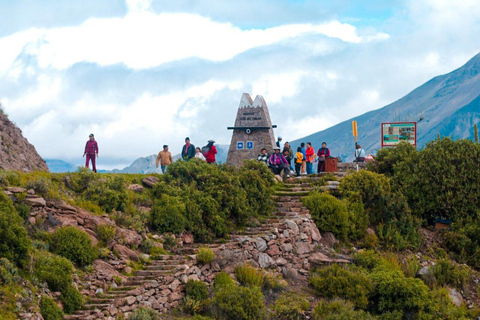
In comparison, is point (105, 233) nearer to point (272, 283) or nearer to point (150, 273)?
point (150, 273)

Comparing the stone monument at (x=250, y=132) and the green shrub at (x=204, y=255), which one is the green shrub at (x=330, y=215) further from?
the stone monument at (x=250, y=132)

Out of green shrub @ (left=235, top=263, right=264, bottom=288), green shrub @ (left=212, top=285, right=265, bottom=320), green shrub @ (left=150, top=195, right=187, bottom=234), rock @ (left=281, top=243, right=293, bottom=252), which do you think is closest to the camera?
green shrub @ (left=212, top=285, right=265, bottom=320)

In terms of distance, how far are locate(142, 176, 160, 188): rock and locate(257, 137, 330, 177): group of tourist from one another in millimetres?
8004

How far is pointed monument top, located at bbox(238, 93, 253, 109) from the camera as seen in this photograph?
38781 millimetres

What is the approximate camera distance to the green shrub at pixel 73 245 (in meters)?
17.5

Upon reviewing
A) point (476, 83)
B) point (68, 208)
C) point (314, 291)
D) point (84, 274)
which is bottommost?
point (314, 291)

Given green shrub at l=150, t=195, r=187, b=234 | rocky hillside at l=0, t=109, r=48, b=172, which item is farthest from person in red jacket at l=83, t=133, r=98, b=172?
green shrub at l=150, t=195, r=187, b=234

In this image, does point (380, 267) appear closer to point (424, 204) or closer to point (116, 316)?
point (424, 204)

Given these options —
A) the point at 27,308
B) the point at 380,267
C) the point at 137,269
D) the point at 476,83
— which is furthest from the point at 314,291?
the point at 476,83

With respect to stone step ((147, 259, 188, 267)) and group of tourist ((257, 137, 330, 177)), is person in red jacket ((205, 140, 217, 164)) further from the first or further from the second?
stone step ((147, 259, 188, 267))

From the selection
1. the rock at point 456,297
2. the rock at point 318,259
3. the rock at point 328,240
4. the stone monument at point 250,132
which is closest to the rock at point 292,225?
the rock at point 318,259

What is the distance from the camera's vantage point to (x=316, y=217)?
25.9 meters

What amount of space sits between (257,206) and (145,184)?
485cm

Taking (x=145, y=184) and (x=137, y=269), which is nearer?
(x=137, y=269)
